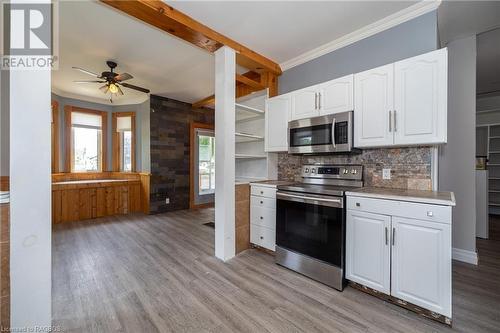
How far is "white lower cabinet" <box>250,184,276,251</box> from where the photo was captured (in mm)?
2781

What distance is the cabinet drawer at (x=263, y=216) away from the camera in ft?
9.11

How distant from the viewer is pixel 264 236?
114 inches

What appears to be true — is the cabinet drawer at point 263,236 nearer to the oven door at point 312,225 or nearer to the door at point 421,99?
the oven door at point 312,225

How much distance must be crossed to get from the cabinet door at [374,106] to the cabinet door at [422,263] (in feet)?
2.76

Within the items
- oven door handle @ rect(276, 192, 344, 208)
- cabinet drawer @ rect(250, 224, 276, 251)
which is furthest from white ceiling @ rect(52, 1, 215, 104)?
cabinet drawer @ rect(250, 224, 276, 251)

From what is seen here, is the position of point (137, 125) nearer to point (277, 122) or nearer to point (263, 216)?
point (277, 122)

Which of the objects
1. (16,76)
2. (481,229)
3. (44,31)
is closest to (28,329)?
(16,76)

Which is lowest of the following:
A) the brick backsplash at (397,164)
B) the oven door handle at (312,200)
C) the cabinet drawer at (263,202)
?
the cabinet drawer at (263,202)

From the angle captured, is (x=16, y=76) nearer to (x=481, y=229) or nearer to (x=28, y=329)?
(x=28, y=329)

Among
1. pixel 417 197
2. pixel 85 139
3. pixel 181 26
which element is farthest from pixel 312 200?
pixel 85 139

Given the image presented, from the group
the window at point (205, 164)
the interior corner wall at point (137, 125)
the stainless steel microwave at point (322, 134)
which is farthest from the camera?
the window at point (205, 164)

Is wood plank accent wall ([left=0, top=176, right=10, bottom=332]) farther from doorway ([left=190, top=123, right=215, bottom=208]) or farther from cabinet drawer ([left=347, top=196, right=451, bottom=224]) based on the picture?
doorway ([left=190, top=123, right=215, bottom=208])

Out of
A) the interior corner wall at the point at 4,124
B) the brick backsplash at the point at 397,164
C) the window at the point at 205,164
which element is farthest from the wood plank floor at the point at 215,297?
the window at the point at 205,164

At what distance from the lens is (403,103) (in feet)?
6.66
